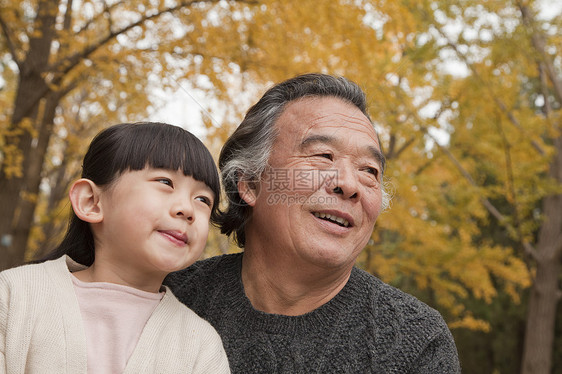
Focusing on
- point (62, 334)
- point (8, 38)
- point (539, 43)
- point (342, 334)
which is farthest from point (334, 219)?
point (539, 43)

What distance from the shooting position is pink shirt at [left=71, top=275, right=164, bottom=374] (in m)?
1.63

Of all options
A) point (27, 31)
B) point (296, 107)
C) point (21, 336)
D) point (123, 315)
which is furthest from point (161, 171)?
point (27, 31)

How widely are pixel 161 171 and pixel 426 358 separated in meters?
1.18

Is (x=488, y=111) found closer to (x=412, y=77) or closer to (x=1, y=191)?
(x=412, y=77)

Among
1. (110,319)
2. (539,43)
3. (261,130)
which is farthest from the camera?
(539,43)

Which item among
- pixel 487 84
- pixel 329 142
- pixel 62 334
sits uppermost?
pixel 487 84

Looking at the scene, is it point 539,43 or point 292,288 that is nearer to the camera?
point 292,288

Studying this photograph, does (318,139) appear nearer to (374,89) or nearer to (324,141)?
(324,141)

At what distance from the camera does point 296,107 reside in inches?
90.4

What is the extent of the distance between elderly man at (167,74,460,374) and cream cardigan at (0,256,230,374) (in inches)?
14.6

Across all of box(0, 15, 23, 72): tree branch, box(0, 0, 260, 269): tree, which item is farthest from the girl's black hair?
box(0, 15, 23, 72): tree branch

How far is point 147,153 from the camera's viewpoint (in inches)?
69.2

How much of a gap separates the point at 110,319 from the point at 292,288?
29.8 inches

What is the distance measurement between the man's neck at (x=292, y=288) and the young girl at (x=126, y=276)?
429mm
